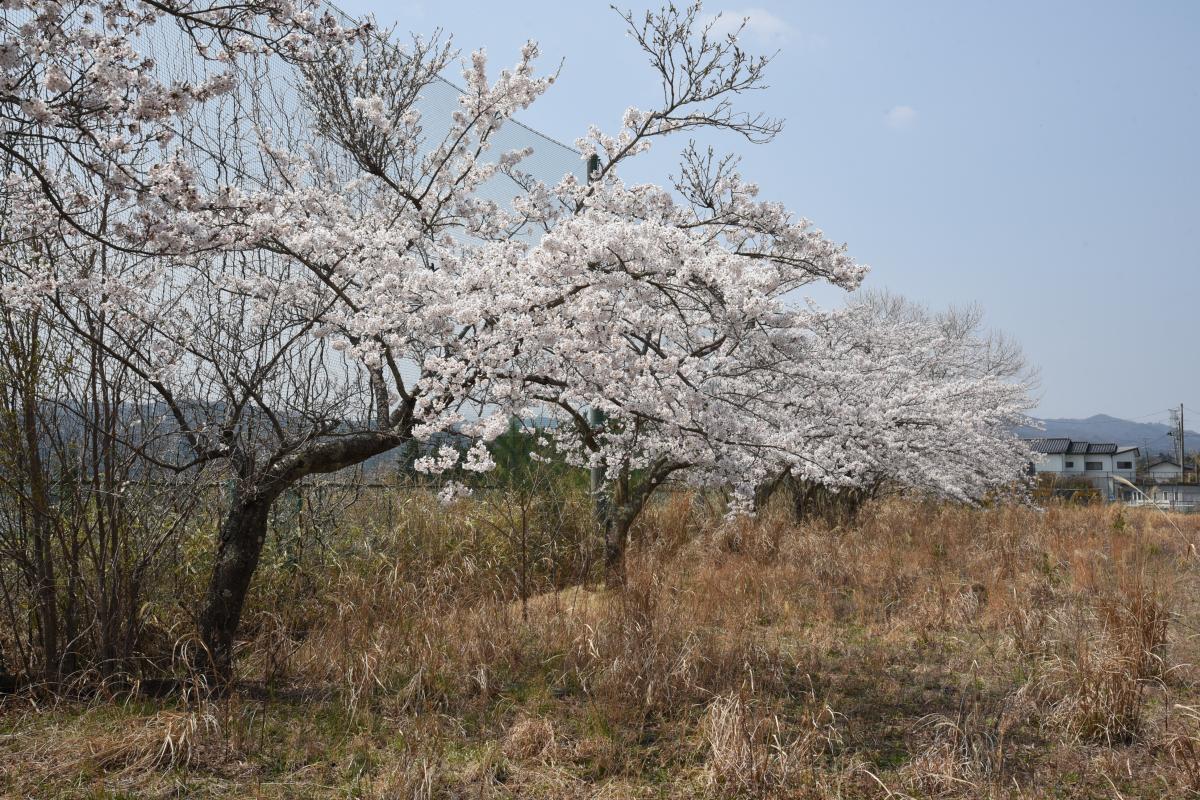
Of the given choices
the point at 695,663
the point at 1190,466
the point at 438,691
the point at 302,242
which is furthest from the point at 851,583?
the point at 1190,466

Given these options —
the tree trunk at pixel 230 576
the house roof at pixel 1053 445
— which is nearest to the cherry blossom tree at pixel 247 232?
the tree trunk at pixel 230 576

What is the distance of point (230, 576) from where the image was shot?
4.14 meters

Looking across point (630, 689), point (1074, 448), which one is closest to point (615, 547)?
point (630, 689)

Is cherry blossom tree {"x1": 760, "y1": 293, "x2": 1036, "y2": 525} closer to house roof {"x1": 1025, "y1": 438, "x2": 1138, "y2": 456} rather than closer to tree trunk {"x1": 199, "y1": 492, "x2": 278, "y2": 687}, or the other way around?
tree trunk {"x1": 199, "y1": 492, "x2": 278, "y2": 687}

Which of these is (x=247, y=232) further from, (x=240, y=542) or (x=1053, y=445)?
(x=1053, y=445)

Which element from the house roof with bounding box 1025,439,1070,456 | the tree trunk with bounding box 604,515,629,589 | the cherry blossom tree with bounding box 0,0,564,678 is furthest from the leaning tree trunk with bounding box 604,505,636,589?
the house roof with bounding box 1025,439,1070,456

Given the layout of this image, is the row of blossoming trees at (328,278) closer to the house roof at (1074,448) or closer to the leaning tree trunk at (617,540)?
the leaning tree trunk at (617,540)

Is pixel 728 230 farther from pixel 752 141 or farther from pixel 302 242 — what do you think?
pixel 302 242

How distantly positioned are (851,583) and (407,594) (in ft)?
11.4

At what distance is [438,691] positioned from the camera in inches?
160

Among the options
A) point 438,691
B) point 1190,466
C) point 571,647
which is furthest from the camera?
point 1190,466

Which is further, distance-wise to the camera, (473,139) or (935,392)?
(935,392)

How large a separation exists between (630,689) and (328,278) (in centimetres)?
240

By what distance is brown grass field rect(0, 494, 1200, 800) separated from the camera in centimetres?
330
